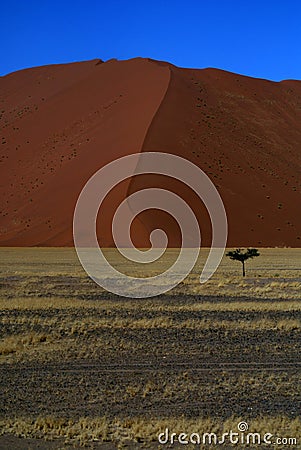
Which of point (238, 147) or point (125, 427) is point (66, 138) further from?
point (125, 427)

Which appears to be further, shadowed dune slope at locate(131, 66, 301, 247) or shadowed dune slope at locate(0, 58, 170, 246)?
shadowed dune slope at locate(0, 58, 170, 246)

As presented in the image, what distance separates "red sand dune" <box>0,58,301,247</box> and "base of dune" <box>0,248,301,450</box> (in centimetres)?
4196

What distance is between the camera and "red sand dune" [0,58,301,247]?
67438 mm

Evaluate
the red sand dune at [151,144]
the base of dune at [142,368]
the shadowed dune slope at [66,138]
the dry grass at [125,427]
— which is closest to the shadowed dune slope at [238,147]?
the red sand dune at [151,144]

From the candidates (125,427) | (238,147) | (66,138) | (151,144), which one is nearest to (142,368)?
(125,427)

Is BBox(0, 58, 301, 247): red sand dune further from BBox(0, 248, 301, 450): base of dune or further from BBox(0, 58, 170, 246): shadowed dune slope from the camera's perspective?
BBox(0, 248, 301, 450): base of dune

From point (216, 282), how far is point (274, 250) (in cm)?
3263

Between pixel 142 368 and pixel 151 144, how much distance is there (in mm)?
61377

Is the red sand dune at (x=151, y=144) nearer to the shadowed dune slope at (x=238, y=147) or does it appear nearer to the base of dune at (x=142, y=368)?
the shadowed dune slope at (x=238, y=147)

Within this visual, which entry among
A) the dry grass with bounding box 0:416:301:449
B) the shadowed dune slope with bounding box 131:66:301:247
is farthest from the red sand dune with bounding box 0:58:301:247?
the dry grass with bounding box 0:416:301:449

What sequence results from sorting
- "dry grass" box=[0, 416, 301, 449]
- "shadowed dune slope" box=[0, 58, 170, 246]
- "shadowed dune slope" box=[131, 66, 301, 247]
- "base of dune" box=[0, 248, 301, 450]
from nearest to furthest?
"dry grass" box=[0, 416, 301, 449]
"base of dune" box=[0, 248, 301, 450]
"shadowed dune slope" box=[131, 66, 301, 247]
"shadowed dune slope" box=[0, 58, 170, 246]

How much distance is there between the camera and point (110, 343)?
13711 millimetres

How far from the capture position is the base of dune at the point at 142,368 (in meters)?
7.96

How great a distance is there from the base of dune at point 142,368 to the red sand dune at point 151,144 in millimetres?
41955
